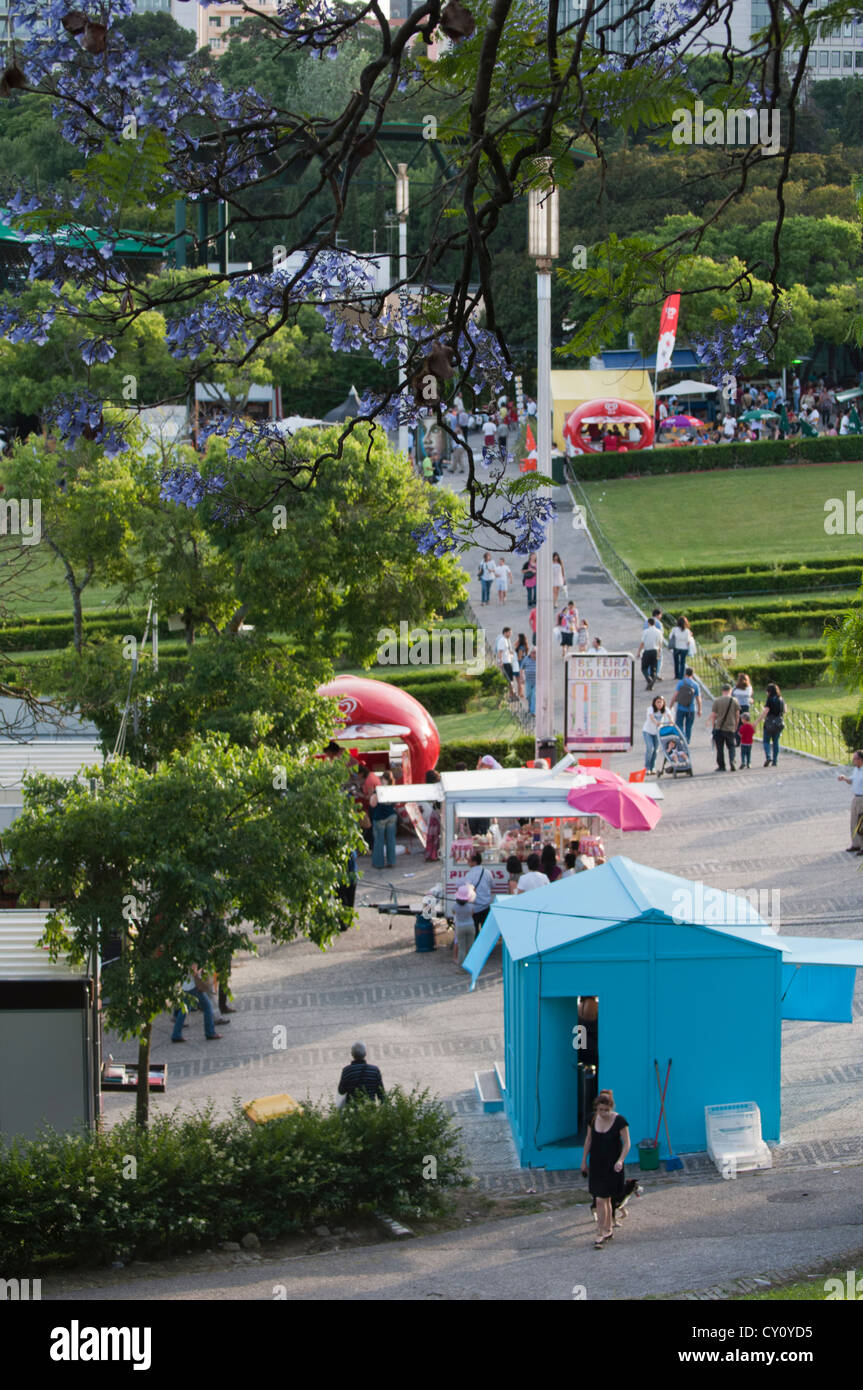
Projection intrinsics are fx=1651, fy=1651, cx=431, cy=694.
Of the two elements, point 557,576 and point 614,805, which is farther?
point 557,576

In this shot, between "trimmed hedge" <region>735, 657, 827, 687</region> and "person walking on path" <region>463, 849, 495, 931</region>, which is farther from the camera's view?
"trimmed hedge" <region>735, 657, 827, 687</region>

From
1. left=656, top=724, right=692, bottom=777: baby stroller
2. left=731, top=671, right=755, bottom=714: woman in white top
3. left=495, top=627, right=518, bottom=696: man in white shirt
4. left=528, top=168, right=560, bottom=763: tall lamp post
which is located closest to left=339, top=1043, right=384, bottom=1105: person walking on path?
left=528, top=168, right=560, bottom=763: tall lamp post

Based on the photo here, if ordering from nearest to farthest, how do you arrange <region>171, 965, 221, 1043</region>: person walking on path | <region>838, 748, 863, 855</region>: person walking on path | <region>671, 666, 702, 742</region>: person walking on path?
1. <region>171, 965, 221, 1043</region>: person walking on path
2. <region>838, 748, 863, 855</region>: person walking on path
3. <region>671, 666, 702, 742</region>: person walking on path

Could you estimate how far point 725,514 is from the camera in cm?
→ 4981

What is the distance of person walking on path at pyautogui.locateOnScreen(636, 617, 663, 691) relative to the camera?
30094 millimetres

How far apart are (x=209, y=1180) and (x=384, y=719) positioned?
1328 cm

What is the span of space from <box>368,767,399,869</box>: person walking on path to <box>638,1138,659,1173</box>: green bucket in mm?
10000

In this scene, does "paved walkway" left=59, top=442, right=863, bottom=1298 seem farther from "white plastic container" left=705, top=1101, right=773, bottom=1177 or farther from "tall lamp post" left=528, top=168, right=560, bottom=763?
"tall lamp post" left=528, top=168, right=560, bottom=763

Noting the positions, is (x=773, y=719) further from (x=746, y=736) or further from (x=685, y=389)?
(x=685, y=389)

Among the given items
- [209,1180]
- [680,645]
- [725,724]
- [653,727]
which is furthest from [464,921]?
[680,645]

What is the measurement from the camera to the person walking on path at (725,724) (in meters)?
25.5

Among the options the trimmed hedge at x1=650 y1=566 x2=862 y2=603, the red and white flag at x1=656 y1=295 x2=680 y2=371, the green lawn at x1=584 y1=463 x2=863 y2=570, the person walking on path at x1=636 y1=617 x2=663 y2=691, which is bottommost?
the person walking on path at x1=636 y1=617 x2=663 y2=691

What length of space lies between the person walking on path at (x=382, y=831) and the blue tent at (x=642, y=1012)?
9263 mm

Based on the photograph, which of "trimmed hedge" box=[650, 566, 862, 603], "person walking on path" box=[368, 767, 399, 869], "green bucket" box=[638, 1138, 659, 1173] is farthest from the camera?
"trimmed hedge" box=[650, 566, 862, 603]
